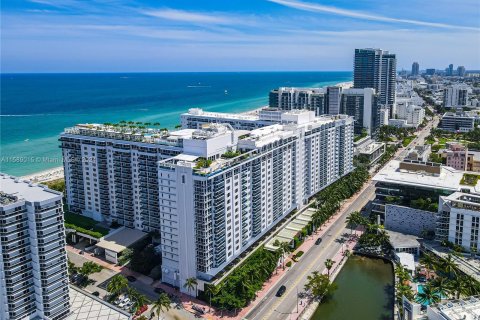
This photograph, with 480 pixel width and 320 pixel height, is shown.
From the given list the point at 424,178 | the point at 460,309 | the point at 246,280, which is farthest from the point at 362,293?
the point at 424,178

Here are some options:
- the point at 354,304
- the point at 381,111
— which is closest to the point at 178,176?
the point at 354,304

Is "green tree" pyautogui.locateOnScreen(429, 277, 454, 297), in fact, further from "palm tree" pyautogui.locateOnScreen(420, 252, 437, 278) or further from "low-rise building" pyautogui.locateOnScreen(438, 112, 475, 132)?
"low-rise building" pyautogui.locateOnScreen(438, 112, 475, 132)

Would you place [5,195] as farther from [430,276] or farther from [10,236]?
[430,276]

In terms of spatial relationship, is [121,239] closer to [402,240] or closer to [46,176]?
[402,240]

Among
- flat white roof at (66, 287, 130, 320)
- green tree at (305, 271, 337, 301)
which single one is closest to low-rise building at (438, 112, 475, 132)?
green tree at (305, 271, 337, 301)

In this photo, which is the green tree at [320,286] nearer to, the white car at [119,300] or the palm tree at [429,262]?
the palm tree at [429,262]

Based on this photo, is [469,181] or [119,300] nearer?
[119,300]
